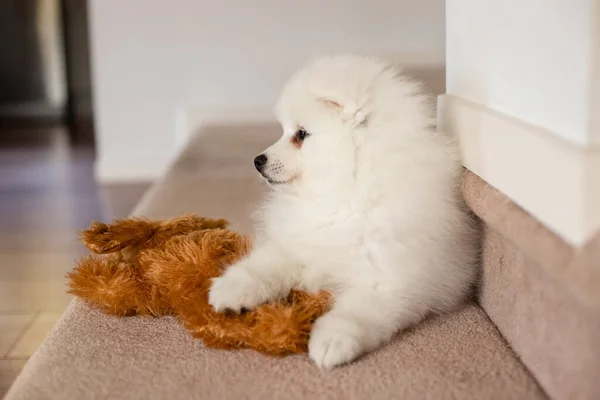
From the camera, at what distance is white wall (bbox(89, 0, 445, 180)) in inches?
153

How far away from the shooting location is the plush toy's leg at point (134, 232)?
1.37 m

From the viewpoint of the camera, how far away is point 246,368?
1.04 metres

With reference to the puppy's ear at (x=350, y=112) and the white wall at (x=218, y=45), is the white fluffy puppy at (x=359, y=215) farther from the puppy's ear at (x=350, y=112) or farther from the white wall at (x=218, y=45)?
the white wall at (x=218, y=45)

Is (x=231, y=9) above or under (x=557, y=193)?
above

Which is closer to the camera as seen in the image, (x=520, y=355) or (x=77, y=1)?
(x=520, y=355)

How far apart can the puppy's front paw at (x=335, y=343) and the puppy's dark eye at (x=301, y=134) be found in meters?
0.45

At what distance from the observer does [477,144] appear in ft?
4.03

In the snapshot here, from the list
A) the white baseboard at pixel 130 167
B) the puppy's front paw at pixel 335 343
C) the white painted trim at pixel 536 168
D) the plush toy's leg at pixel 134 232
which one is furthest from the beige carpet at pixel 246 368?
the white baseboard at pixel 130 167

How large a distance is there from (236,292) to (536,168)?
51cm

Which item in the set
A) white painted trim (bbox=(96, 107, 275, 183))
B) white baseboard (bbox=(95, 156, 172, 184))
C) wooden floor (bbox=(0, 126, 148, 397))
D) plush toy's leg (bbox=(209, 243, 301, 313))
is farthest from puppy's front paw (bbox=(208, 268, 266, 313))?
white baseboard (bbox=(95, 156, 172, 184))

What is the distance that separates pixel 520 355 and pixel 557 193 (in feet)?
1.04

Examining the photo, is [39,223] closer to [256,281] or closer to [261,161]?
[261,161]

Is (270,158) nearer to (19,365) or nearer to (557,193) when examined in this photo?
(557,193)

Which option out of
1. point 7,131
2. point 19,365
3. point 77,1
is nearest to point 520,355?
point 19,365
